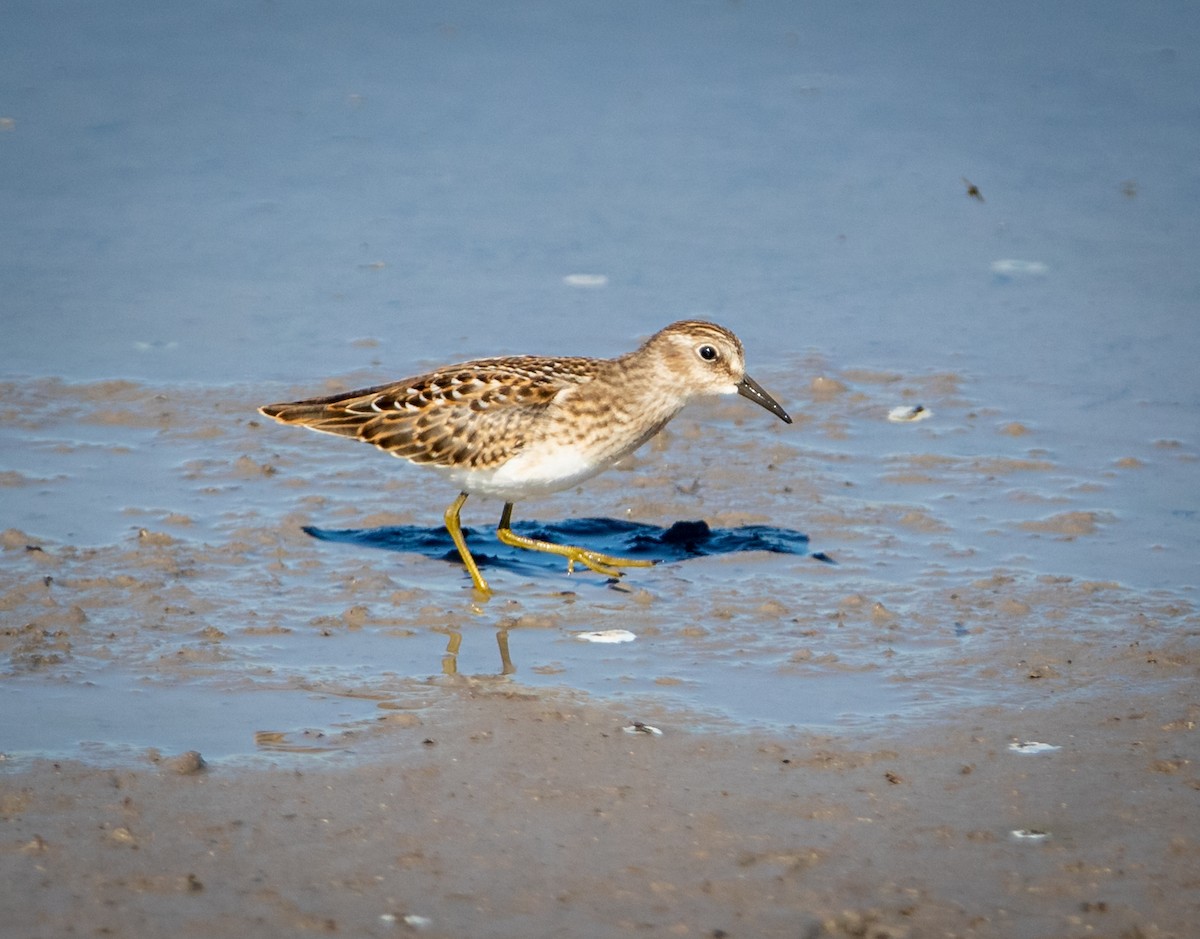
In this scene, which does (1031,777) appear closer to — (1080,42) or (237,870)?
(237,870)

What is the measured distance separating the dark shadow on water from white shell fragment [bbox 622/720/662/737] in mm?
1962

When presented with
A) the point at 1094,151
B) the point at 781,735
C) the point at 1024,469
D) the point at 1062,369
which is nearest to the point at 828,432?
the point at 1024,469

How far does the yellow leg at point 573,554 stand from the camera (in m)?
7.91

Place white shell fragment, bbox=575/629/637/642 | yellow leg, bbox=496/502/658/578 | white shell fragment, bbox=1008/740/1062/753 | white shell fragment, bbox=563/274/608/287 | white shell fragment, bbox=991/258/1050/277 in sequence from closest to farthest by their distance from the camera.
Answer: white shell fragment, bbox=1008/740/1062/753 < white shell fragment, bbox=575/629/637/642 < yellow leg, bbox=496/502/658/578 < white shell fragment, bbox=563/274/608/287 < white shell fragment, bbox=991/258/1050/277

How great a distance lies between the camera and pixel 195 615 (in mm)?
7129

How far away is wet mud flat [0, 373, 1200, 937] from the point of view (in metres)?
5.04

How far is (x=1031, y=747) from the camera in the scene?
6.11 metres

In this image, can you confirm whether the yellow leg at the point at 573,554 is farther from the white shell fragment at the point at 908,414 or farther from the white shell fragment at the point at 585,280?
the white shell fragment at the point at 585,280

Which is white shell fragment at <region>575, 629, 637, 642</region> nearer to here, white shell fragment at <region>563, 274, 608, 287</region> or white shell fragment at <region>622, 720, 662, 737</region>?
white shell fragment at <region>622, 720, 662, 737</region>

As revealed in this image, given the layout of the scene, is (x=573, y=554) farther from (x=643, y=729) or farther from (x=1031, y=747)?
(x=1031, y=747)

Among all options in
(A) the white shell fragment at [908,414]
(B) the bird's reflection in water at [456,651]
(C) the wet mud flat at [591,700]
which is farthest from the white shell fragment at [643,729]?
(A) the white shell fragment at [908,414]

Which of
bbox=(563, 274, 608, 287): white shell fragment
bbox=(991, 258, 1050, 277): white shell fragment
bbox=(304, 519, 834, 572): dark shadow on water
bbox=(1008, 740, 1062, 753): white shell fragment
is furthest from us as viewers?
bbox=(991, 258, 1050, 277): white shell fragment

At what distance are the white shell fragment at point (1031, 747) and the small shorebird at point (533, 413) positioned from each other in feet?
7.93

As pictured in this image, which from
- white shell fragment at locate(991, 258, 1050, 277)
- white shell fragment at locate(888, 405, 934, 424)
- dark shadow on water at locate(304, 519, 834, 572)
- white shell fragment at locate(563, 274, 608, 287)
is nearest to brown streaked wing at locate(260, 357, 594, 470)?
dark shadow on water at locate(304, 519, 834, 572)
